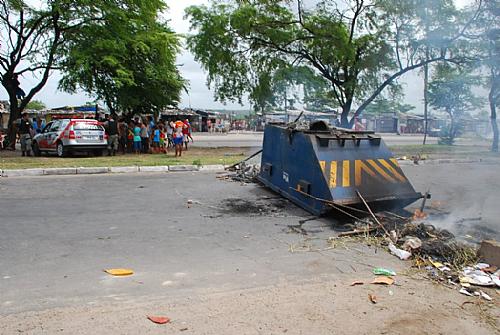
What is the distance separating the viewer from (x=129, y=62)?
670 inches

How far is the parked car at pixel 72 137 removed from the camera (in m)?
14.2

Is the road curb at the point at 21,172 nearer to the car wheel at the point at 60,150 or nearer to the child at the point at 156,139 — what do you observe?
the car wheel at the point at 60,150

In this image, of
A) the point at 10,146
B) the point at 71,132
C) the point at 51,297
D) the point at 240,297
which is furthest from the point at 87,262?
the point at 10,146

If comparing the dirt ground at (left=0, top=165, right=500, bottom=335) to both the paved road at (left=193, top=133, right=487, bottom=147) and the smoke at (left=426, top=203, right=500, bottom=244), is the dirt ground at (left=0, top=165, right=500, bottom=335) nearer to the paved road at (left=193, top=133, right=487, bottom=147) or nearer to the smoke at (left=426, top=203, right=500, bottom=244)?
the smoke at (left=426, top=203, right=500, bottom=244)

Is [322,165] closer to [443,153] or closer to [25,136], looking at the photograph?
[25,136]

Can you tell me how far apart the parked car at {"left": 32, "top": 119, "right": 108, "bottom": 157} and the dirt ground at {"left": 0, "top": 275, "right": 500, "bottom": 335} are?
39.8ft

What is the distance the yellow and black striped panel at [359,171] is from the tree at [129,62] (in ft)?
35.8

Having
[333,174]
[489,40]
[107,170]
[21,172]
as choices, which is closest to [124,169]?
[107,170]

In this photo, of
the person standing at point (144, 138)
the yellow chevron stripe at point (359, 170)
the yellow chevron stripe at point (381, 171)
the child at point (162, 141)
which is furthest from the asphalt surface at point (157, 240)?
the child at point (162, 141)

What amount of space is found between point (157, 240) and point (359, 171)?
9.77 feet

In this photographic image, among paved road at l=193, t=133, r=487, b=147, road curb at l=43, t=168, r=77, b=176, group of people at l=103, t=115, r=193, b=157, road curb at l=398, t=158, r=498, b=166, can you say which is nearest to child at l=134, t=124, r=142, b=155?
group of people at l=103, t=115, r=193, b=157

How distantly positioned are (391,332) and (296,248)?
6.10ft

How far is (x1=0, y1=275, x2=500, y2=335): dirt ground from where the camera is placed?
289cm

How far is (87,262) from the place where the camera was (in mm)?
4125
